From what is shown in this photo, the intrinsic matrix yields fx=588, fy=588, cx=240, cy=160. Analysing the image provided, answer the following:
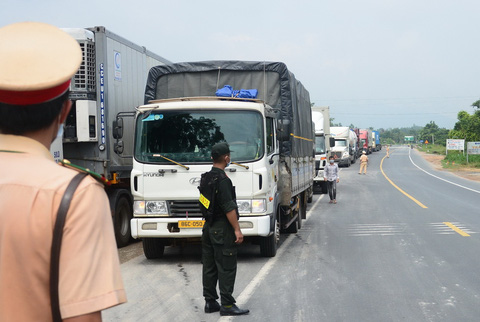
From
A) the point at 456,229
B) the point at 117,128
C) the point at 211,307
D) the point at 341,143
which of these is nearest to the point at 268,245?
the point at 117,128

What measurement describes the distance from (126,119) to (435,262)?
265 inches

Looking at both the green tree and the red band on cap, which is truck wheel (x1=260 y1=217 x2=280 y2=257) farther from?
the green tree

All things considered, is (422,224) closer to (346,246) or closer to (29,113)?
(346,246)

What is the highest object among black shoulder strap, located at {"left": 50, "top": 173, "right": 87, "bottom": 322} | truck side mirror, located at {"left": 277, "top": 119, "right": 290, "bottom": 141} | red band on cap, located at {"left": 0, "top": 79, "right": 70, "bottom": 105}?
red band on cap, located at {"left": 0, "top": 79, "right": 70, "bottom": 105}

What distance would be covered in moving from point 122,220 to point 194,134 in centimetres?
318

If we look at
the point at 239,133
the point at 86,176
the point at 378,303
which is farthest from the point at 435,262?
the point at 86,176

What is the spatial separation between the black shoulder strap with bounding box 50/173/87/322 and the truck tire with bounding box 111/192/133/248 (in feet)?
31.5

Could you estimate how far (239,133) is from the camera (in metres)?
9.41

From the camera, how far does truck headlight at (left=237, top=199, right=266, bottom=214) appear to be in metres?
9.08

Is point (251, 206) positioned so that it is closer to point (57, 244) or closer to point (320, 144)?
point (57, 244)

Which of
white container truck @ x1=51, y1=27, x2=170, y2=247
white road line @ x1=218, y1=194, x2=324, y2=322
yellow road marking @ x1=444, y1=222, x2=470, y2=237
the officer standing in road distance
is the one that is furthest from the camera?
yellow road marking @ x1=444, y1=222, x2=470, y2=237

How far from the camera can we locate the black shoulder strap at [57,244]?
1.58 m

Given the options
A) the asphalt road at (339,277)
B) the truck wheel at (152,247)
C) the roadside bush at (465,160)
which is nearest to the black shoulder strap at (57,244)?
the asphalt road at (339,277)

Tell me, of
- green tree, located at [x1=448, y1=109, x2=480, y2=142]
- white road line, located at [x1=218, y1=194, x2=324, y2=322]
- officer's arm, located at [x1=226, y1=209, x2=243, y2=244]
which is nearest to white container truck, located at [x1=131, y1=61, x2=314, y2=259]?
white road line, located at [x1=218, y1=194, x2=324, y2=322]
